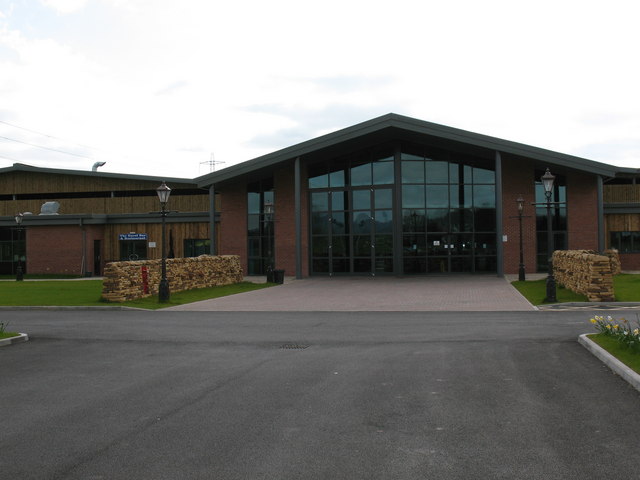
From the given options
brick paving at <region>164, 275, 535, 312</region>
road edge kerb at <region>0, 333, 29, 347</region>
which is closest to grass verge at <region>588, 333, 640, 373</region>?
brick paving at <region>164, 275, 535, 312</region>

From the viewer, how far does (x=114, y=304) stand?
19.8 meters

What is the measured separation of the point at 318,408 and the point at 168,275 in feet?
62.4

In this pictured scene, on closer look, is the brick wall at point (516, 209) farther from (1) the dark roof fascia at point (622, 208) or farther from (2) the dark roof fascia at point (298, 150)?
(2) the dark roof fascia at point (298, 150)

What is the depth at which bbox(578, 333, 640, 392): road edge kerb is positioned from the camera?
7408mm

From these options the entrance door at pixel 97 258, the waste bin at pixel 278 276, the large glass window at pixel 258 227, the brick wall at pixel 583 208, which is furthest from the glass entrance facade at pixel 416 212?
the entrance door at pixel 97 258

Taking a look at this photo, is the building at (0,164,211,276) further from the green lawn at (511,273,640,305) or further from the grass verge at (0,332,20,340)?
the grass verge at (0,332,20,340)

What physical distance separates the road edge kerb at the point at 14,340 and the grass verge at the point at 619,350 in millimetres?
10774

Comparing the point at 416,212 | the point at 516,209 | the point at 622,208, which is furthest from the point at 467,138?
the point at 622,208

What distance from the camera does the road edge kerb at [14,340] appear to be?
464 inches

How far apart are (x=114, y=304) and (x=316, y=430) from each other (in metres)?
15.5

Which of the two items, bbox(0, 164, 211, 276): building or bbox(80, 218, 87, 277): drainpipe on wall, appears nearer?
bbox(80, 218, 87, 277): drainpipe on wall

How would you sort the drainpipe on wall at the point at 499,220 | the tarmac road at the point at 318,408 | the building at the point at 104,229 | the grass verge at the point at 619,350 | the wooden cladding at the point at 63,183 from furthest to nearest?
the wooden cladding at the point at 63,183, the building at the point at 104,229, the drainpipe on wall at the point at 499,220, the grass verge at the point at 619,350, the tarmac road at the point at 318,408

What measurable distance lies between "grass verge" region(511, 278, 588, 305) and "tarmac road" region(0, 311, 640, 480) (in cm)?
701

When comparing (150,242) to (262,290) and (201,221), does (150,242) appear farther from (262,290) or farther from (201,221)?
(262,290)
